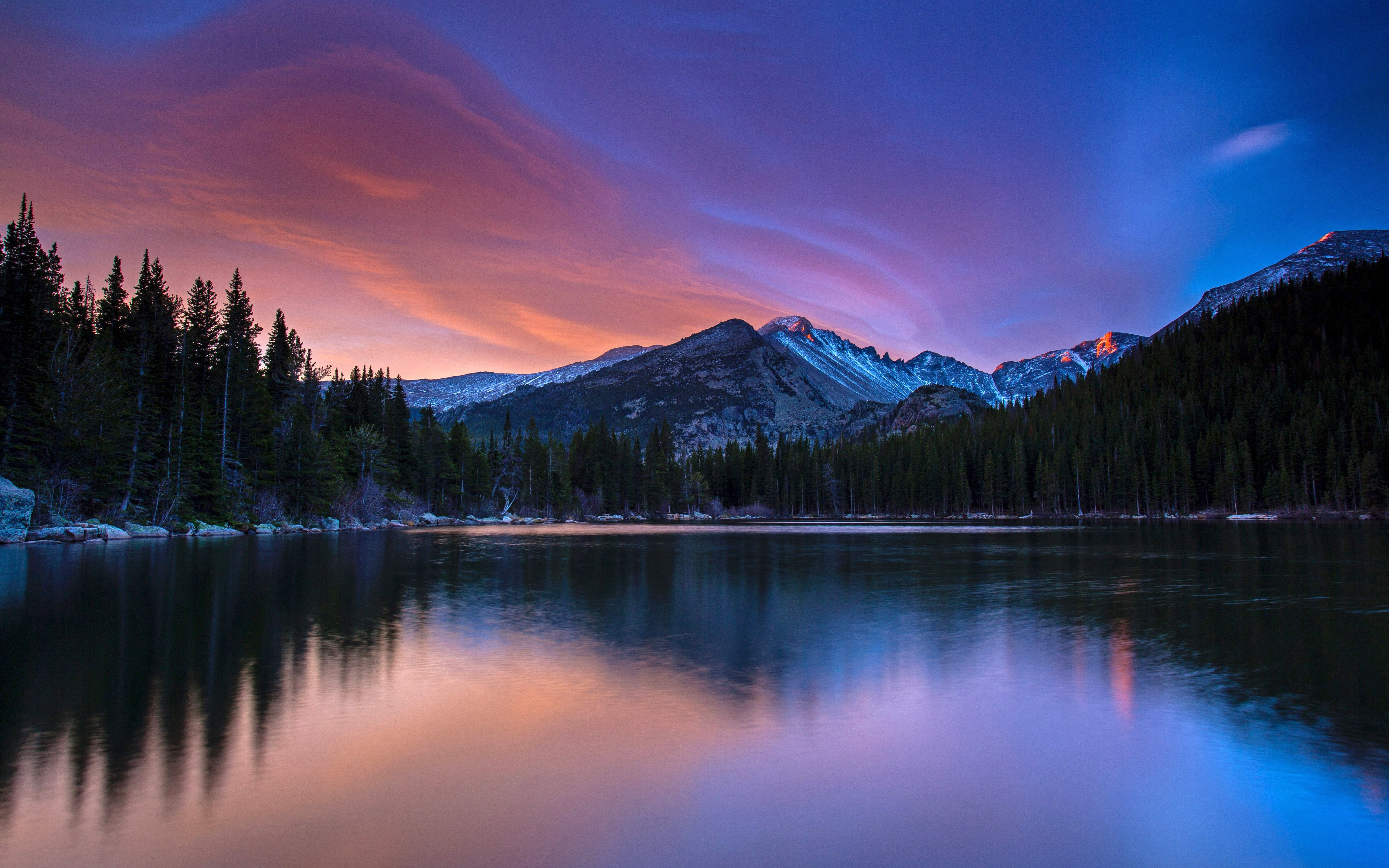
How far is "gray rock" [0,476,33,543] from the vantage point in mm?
41594

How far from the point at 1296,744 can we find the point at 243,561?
40551mm

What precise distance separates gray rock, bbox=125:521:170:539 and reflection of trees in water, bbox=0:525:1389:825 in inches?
404

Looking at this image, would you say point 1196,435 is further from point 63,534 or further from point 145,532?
point 63,534

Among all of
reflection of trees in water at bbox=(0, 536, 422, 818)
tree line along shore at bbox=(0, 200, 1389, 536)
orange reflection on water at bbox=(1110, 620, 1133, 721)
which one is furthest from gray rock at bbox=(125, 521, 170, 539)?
orange reflection on water at bbox=(1110, 620, 1133, 721)

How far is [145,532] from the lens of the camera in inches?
2089

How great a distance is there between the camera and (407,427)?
341 feet

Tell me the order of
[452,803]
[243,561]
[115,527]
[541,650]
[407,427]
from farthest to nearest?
[407,427] < [115,527] < [243,561] < [541,650] < [452,803]

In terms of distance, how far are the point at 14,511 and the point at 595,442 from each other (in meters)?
103

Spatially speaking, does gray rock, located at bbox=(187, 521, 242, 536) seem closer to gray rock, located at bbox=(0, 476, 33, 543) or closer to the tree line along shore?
the tree line along shore

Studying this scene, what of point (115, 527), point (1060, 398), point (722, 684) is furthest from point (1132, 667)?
point (1060, 398)

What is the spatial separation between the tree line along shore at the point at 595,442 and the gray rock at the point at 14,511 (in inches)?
15.5

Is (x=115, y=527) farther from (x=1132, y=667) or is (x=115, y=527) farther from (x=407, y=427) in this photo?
(x=1132, y=667)

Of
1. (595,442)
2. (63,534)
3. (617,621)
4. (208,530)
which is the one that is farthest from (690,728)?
(595,442)

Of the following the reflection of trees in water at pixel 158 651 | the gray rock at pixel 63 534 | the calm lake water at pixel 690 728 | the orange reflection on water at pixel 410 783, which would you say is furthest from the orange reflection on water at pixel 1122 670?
the gray rock at pixel 63 534
